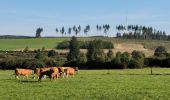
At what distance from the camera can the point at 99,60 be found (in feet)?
327

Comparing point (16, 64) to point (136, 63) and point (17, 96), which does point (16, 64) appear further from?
point (17, 96)

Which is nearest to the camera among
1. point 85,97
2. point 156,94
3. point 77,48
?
point 85,97

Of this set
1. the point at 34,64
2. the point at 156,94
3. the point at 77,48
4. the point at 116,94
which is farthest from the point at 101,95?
the point at 77,48

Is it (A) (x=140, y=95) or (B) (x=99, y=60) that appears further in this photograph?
(B) (x=99, y=60)

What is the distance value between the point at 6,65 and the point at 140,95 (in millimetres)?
77482

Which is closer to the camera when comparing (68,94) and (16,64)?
(68,94)

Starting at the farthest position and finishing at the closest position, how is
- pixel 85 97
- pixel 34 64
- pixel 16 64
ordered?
pixel 16 64
pixel 34 64
pixel 85 97

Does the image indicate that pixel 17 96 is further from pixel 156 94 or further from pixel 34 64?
pixel 34 64

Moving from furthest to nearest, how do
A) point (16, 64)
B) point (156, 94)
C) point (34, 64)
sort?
1. point (16, 64)
2. point (34, 64)
3. point (156, 94)

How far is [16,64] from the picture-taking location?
98.5 m

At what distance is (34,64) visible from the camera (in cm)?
9244

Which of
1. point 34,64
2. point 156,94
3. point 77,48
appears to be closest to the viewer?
point 156,94

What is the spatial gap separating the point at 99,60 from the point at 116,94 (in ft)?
244

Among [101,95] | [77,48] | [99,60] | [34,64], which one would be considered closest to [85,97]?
[101,95]
